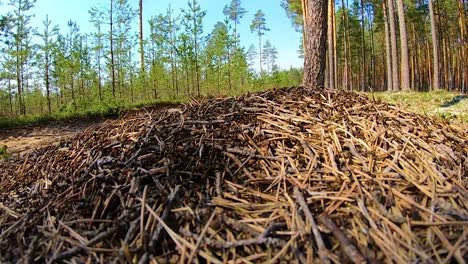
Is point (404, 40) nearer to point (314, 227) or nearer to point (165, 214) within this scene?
point (314, 227)

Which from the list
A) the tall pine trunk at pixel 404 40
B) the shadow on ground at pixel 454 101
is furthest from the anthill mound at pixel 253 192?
the tall pine trunk at pixel 404 40

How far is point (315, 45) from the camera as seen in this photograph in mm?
2701

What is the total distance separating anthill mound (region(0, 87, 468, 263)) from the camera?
2.77ft

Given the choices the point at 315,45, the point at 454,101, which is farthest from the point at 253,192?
the point at 454,101

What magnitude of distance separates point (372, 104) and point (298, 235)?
43.8 inches

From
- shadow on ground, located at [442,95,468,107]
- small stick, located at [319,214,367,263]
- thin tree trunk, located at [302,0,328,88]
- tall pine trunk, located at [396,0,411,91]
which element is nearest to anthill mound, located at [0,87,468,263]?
small stick, located at [319,214,367,263]

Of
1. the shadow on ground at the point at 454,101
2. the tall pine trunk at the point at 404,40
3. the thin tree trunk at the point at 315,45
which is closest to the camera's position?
the thin tree trunk at the point at 315,45

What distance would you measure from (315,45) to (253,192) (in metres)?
1.98

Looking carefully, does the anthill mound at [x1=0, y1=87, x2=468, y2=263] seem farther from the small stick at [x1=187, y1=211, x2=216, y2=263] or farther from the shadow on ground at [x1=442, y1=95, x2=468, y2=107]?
the shadow on ground at [x1=442, y1=95, x2=468, y2=107]

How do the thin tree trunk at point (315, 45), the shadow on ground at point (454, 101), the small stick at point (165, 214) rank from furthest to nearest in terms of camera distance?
1. the shadow on ground at point (454, 101)
2. the thin tree trunk at point (315, 45)
3. the small stick at point (165, 214)

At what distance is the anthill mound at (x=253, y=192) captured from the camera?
33.2 inches

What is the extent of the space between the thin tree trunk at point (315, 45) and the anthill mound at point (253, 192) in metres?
1.01

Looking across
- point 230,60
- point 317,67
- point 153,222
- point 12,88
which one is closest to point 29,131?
point 317,67

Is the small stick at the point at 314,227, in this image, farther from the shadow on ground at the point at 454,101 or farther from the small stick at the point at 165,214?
the shadow on ground at the point at 454,101
